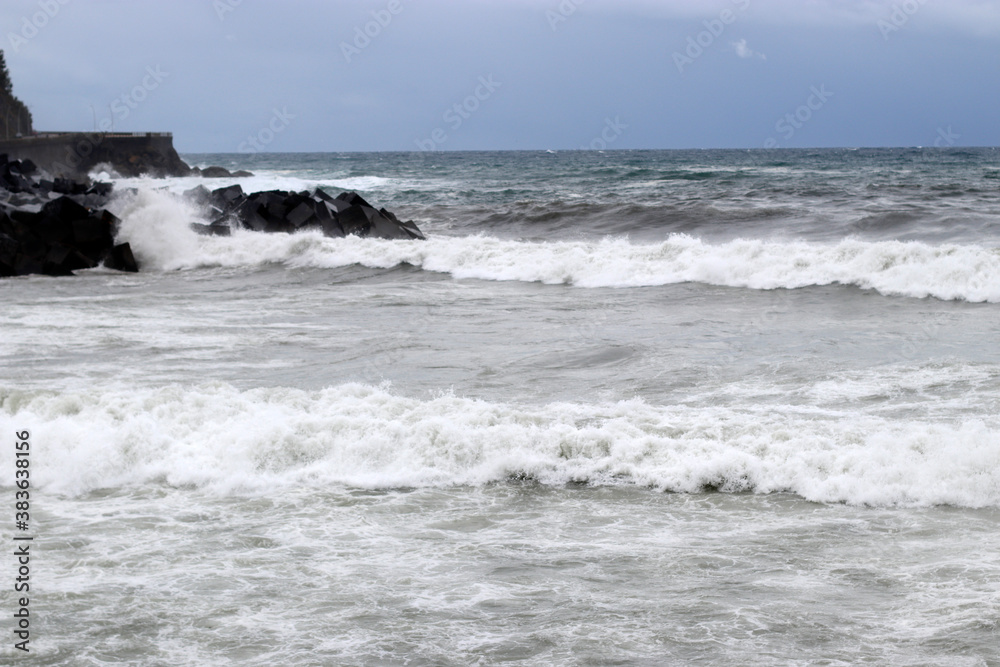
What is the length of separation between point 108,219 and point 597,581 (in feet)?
55.3

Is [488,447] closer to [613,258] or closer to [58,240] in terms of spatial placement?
[613,258]

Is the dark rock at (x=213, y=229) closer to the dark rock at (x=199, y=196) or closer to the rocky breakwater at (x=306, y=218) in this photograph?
the rocky breakwater at (x=306, y=218)

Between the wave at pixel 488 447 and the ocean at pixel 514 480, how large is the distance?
0.02m

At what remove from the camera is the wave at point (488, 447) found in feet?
20.6

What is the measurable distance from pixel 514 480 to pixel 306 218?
16188mm

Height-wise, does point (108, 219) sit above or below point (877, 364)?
above

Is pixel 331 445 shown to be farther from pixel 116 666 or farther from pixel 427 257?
pixel 427 257

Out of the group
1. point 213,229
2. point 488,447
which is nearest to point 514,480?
point 488,447

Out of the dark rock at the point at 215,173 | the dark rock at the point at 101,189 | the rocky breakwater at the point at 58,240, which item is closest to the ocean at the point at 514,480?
the rocky breakwater at the point at 58,240

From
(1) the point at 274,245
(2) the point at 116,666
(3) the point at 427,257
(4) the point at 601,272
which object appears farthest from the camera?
(1) the point at 274,245

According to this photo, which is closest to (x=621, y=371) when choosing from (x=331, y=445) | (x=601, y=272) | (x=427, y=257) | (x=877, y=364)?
(x=877, y=364)

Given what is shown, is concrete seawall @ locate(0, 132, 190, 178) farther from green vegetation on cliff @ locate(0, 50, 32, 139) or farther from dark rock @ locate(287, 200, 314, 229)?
dark rock @ locate(287, 200, 314, 229)

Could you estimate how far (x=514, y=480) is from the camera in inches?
262

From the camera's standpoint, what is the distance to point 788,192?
33.8 metres
